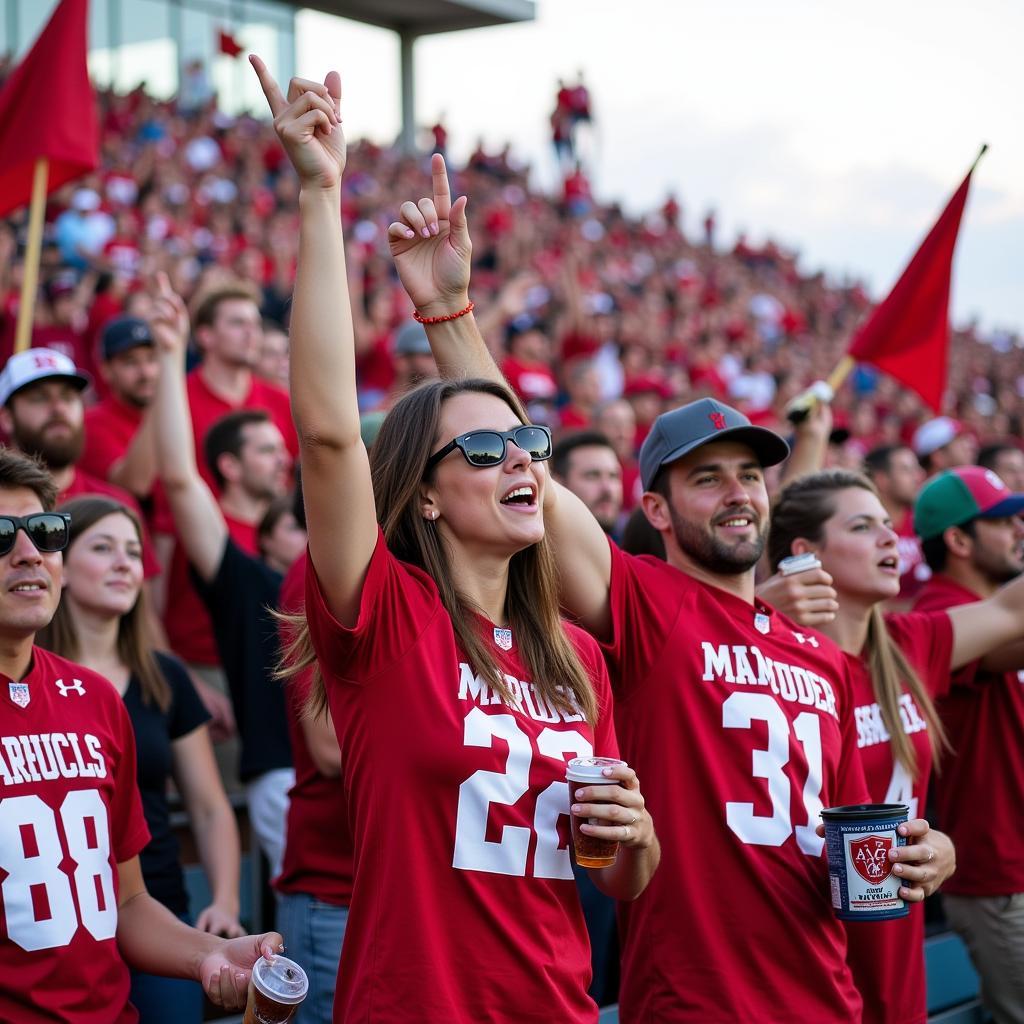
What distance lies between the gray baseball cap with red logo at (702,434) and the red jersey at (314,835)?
985mm

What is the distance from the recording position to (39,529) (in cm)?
296

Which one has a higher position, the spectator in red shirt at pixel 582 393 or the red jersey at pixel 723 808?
the spectator in red shirt at pixel 582 393

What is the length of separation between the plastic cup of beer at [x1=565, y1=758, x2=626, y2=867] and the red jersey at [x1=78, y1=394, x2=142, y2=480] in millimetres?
3868

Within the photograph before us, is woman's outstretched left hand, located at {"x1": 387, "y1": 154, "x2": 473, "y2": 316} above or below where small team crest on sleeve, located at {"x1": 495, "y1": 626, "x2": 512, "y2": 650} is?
above

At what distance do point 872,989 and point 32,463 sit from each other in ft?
7.95

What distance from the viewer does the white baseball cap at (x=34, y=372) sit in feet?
16.3

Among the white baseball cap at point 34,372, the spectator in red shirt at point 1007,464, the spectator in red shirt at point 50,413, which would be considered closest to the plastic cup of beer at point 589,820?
the spectator in red shirt at point 50,413

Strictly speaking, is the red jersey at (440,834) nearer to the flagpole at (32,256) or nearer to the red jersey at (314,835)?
the red jersey at (314,835)

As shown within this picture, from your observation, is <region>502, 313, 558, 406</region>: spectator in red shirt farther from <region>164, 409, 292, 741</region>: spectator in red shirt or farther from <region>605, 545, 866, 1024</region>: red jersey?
<region>605, 545, 866, 1024</region>: red jersey

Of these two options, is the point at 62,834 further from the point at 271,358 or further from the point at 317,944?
the point at 271,358

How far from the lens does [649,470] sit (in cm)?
349

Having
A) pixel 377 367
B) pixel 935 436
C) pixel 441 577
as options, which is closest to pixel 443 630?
pixel 441 577

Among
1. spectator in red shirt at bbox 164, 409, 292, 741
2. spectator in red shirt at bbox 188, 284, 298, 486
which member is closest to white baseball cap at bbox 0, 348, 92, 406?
spectator in red shirt at bbox 164, 409, 292, 741

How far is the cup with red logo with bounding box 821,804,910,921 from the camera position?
2.83m
